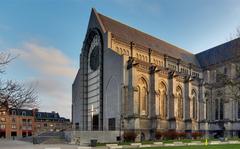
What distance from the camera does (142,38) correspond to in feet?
249

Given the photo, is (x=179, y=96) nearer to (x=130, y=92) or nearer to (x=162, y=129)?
(x=162, y=129)

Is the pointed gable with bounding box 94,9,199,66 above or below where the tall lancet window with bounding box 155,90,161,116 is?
above

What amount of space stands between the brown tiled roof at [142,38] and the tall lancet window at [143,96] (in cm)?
1184

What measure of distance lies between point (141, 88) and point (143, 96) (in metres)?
1.71

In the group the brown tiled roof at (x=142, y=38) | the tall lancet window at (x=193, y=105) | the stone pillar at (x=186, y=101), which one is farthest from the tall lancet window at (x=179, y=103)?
the brown tiled roof at (x=142, y=38)

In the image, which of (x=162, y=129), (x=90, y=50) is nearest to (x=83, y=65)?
(x=90, y=50)

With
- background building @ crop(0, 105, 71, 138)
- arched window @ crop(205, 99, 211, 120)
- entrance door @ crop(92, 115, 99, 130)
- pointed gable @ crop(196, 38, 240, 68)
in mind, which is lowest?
background building @ crop(0, 105, 71, 138)

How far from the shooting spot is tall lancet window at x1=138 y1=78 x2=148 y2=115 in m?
60.2

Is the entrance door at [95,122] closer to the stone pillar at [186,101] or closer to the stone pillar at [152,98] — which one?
the stone pillar at [152,98]

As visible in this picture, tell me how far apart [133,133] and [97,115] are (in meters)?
16.6

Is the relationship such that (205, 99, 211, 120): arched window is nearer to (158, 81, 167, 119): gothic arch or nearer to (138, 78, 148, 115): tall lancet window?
(158, 81, 167, 119): gothic arch

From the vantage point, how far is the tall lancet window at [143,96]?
60.2 m

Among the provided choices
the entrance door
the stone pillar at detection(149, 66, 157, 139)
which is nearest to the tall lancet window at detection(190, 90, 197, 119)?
the stone pillar at detection(149, 66, 157, 139)

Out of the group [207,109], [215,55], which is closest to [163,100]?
[207,109]
